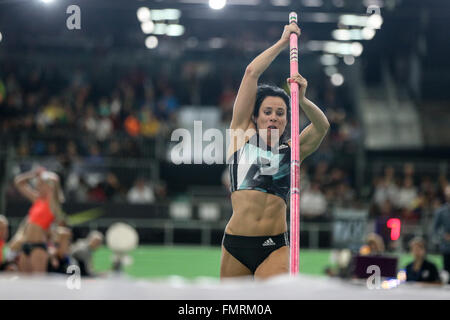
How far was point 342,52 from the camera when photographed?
675 inches

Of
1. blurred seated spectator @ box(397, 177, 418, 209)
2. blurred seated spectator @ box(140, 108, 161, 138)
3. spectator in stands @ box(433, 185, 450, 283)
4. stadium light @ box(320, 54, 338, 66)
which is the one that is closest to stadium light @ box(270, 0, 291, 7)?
spectator in stands @ box(433, 185, 450, 283)

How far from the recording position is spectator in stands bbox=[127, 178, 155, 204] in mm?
14383

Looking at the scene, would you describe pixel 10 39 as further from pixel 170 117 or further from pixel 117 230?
pixel 117 230

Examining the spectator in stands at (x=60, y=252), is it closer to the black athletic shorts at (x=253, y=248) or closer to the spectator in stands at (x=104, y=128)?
the black athletic shorts at (x=253, y=248)

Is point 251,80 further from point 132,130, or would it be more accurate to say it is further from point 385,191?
point 132,130

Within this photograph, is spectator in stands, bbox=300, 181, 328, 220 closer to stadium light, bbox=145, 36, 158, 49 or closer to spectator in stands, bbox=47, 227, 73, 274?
stadium light, bbox=145, 36, 158, 49

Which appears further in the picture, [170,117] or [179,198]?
[170,117]

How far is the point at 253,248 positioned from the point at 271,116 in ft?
2.64

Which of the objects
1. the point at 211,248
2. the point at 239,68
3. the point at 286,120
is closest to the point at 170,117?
the point at 239,68

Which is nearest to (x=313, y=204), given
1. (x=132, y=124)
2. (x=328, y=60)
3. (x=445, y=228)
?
(x=132, y=124)

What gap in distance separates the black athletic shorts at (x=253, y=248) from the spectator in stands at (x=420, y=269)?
4.69 m

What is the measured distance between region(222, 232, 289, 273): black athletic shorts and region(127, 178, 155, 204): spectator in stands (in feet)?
34.5

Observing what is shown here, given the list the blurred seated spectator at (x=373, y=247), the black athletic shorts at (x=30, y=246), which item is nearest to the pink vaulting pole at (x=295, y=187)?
the black athletic shorts at (x=30, y=246)
